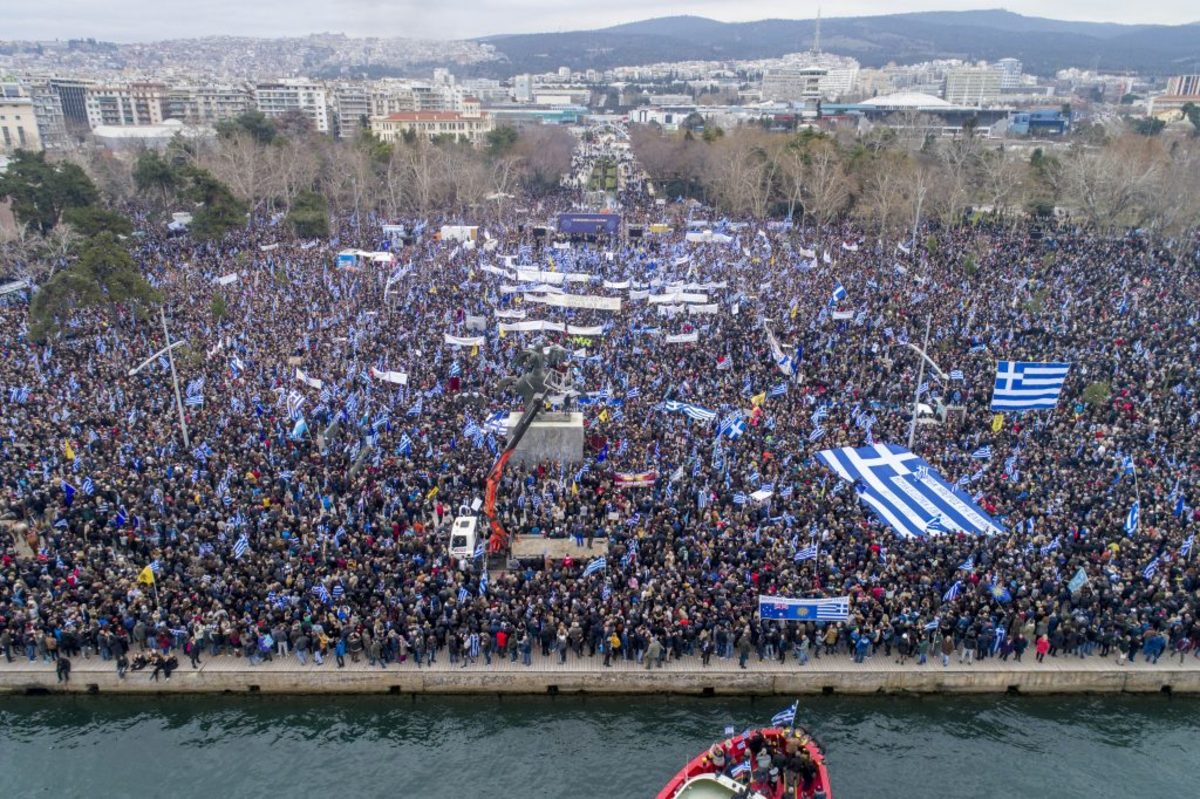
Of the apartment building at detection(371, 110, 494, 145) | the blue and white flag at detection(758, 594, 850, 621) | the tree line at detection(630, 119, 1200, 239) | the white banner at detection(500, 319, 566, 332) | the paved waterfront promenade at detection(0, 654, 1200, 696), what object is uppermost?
the apartment building at detection(371, 110, 494, 145)

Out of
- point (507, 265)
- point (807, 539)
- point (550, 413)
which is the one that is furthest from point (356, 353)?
point (807, 539)

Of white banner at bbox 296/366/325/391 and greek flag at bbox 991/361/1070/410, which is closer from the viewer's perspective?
greek flag at bbox 991/361/1070/410

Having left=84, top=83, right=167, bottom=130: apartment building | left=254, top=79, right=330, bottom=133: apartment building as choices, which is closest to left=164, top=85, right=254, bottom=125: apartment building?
left=254, top=79, right=330, bottom=133: apartment building

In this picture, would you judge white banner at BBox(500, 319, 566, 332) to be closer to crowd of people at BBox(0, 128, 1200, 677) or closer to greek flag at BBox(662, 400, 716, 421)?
crowd of people at BBox(0, 128, 1200, 677)

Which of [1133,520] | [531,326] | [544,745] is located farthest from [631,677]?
[531,326]

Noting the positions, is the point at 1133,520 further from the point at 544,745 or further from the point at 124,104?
the point at 124,104

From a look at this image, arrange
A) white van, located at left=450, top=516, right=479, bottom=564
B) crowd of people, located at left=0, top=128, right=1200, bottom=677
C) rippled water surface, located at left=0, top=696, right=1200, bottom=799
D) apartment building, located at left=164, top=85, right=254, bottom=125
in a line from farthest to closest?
apartment building, located at left=164, top=85, right=254, bottom=125
white van, located at left=450, top=516, right=479, bottom=564
crowd of people, located at left=0, top=128, right=1200, bottom=677
rippled water surface, located at left=0, top=696, right=1200, bottom=799
